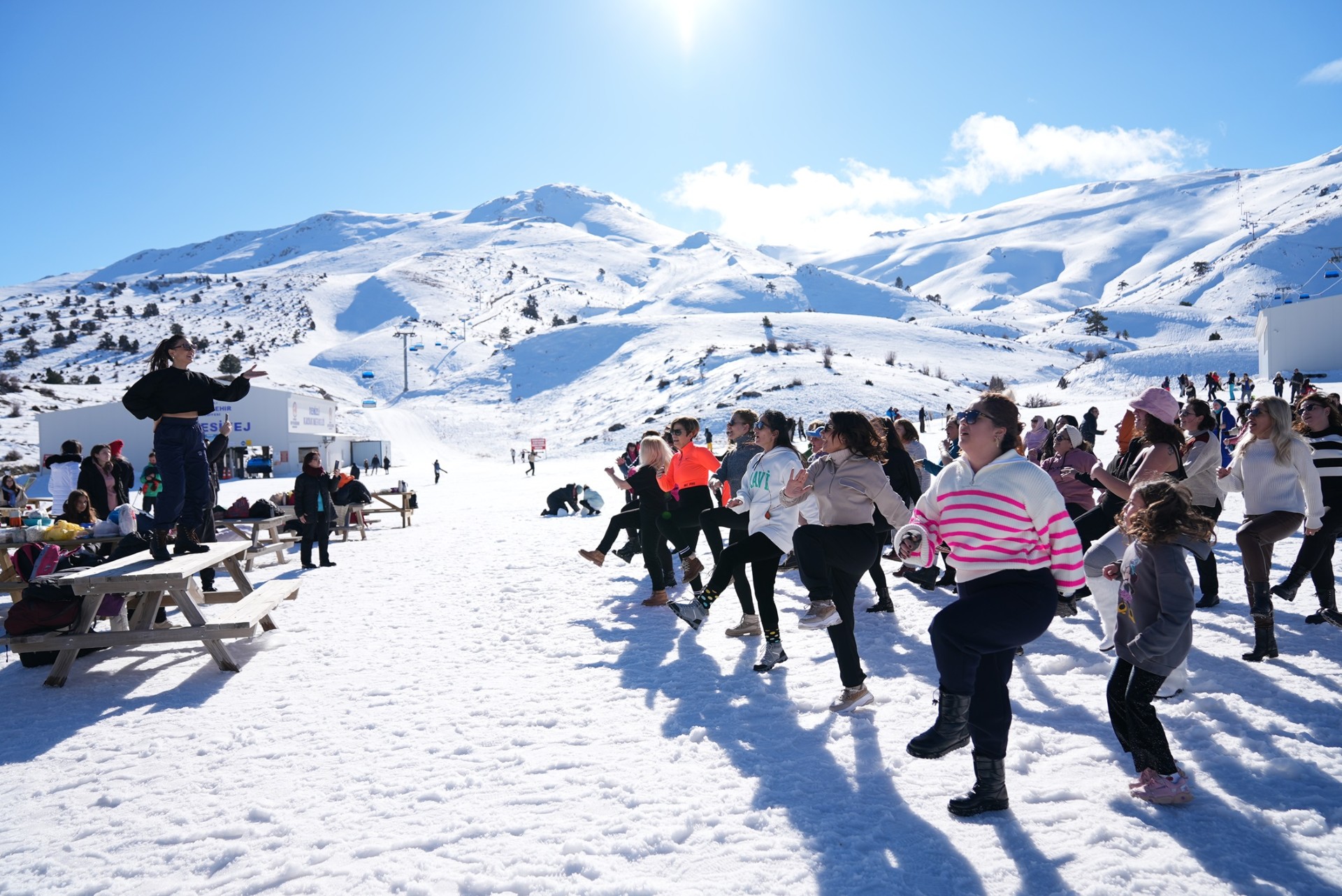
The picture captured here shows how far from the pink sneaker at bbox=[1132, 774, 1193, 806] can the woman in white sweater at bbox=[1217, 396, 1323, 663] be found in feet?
8.26

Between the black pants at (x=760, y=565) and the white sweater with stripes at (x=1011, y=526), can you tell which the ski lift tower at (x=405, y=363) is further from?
the white sweater with stripes at (x=1011, y=526)

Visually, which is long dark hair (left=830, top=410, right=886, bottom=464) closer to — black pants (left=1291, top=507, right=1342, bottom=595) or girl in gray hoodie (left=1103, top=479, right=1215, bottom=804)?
girl in gray hoodie (left=1103, top=479, right=1215, bottom=804)

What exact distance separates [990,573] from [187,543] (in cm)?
651

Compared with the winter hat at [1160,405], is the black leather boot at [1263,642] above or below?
below

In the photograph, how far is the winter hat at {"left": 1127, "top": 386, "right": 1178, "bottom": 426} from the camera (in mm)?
4895

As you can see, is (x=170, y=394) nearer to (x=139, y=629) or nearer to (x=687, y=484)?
(x=139, y=629)

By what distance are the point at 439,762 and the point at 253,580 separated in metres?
7.56

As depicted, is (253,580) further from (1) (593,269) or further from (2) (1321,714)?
(1) (593,269)

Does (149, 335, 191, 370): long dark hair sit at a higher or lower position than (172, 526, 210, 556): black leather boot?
higher

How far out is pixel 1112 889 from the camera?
274 cm

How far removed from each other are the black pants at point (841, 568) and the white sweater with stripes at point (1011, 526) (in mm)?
1118

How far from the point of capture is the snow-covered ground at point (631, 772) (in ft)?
9.76

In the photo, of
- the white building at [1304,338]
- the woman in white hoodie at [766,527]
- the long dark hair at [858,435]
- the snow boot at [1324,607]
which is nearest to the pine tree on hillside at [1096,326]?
the white building at [1304,338]

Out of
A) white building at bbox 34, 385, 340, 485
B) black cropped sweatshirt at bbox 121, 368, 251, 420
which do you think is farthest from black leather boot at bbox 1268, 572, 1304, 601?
white building at bbox 34, 385, 340, 485
